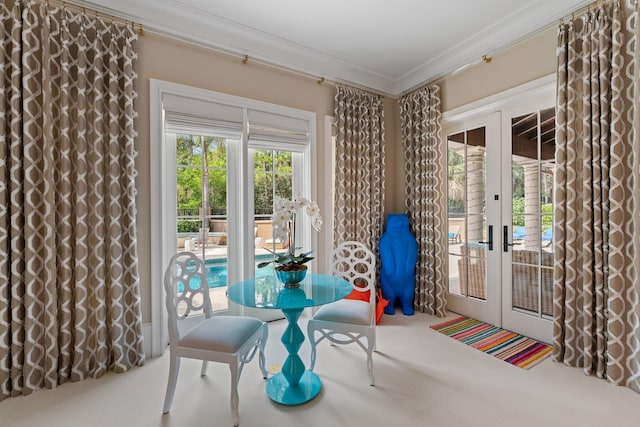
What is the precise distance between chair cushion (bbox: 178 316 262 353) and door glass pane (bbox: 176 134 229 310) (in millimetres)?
1033

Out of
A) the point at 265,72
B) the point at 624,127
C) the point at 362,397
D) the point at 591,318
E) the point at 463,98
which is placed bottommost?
the point at 362,397

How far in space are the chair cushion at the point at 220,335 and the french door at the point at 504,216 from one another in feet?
8.07

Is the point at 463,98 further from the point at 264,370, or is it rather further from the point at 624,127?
the point at 264,370

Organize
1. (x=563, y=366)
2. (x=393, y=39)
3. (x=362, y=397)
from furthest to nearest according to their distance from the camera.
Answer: (x=393, y=39)
(x=563, y=366)
(x=362, y=397)

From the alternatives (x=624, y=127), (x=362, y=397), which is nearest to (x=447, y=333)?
(x=362, y=397)

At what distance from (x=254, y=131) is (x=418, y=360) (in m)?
2.50

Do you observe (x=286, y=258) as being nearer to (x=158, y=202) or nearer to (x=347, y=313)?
(x=347, y=313)

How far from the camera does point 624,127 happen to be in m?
2.02

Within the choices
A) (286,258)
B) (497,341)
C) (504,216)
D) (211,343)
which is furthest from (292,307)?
(504,216)

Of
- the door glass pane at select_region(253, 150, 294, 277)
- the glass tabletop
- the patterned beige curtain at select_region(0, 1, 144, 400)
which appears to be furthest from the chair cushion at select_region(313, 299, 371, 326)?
the patterned beige curtain at select_region(0, 1, 144, 400)

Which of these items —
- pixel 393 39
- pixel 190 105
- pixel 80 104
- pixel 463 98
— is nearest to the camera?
pixel 80 104

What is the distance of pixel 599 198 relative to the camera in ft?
6.94

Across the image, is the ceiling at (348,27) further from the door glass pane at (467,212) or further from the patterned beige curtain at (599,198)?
the door glass pane at (467,212)

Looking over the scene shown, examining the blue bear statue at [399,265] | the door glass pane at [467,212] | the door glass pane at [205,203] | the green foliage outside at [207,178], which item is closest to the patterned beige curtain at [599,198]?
the door glass pane at [467,212]
